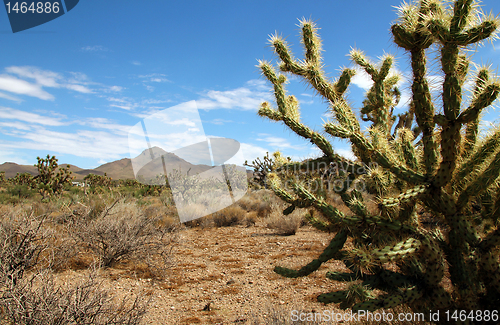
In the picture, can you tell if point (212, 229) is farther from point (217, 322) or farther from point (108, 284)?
point (217, 322)

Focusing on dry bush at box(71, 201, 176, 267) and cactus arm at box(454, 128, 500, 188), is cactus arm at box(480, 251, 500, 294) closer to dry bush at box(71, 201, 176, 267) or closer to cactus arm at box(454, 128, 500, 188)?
cactus arm at box(454, 128, 500, 188)

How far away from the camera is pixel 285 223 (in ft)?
30.8

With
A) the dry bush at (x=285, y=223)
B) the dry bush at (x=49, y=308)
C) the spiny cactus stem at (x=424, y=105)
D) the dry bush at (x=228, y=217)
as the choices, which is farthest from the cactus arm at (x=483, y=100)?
the dry bush at (x=228, y=217)

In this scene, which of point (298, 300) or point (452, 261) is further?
point (298, 300)

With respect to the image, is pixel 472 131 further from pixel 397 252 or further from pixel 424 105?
pixel 397 252

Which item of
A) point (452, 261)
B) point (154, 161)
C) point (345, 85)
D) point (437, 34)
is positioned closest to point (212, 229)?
point (154, 161)

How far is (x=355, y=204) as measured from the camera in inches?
120

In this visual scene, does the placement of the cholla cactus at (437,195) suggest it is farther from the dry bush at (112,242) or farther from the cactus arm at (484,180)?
the dry bush at (112,242)

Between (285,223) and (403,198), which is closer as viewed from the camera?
(403,198)

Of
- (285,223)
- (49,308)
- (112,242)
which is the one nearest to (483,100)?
(49,308)

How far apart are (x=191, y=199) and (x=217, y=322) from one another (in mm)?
12256

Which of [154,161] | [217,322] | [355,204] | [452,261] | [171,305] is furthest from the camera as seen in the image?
[154,161]

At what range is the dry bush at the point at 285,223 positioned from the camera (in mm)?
9242

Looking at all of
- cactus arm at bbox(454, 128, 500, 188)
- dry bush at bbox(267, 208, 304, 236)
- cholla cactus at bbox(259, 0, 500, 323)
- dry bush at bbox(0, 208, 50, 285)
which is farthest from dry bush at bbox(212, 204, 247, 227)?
cactus arm at bbox(454, 128, 500, 188)
